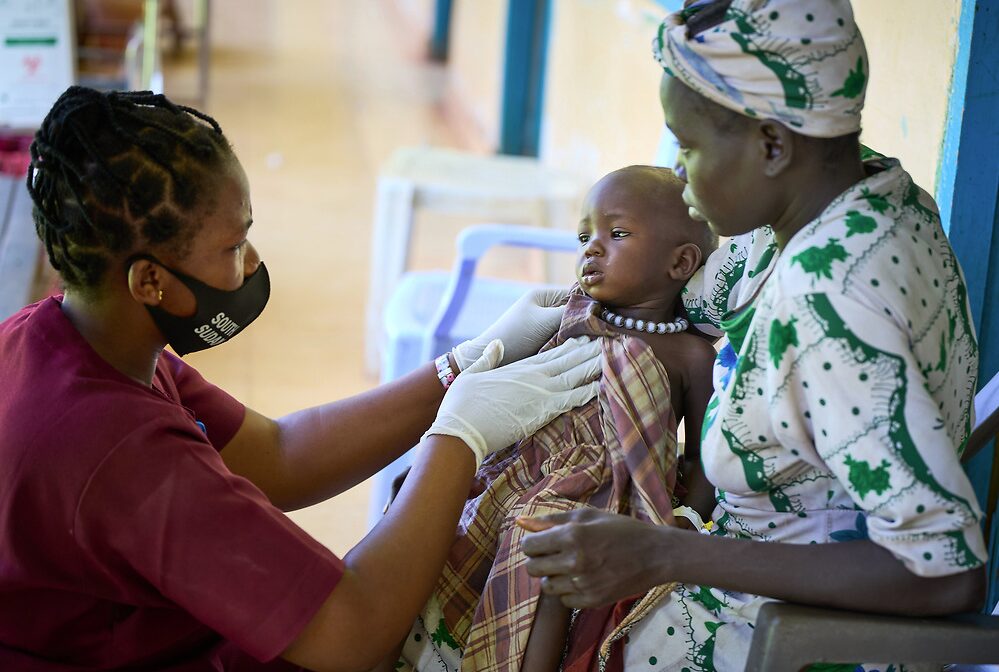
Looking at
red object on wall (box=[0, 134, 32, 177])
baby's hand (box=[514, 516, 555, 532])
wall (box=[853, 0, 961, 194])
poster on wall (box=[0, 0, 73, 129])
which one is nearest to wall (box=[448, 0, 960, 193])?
wall (box=[853, 0, 961, 194])

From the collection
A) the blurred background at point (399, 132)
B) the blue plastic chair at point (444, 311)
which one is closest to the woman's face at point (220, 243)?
the blurred background at point (399, 132)

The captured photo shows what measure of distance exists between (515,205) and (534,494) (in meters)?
2.78

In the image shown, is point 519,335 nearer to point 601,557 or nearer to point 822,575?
point 601,557

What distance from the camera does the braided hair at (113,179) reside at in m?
1.58

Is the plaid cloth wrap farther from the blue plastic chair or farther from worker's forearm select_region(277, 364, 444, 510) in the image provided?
the blue plastic chair

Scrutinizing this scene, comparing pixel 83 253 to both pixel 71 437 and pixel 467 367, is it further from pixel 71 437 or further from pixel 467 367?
pixel 467 367

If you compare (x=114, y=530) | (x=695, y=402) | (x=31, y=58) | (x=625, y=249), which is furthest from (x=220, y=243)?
(x=31, y=58)

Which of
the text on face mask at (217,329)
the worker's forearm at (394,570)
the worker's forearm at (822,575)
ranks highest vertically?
the text on face mask at (217,329)

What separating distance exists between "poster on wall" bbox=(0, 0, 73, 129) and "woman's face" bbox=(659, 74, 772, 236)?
12.2ft

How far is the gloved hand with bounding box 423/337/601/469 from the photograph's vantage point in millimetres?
1873

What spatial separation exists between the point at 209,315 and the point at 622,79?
323cm

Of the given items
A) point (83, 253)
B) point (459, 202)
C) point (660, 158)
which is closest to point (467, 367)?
point (83, 253)

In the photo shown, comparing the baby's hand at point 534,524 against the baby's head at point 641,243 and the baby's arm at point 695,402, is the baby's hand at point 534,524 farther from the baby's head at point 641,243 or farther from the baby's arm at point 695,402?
the baby's head at point 641,243

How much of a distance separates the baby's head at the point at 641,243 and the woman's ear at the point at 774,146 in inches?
21.3
